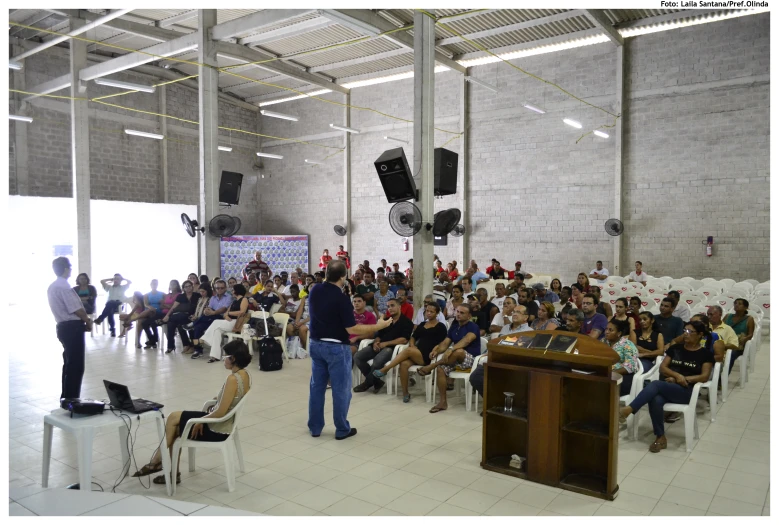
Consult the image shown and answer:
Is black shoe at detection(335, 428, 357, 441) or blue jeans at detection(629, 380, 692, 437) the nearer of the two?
blue jeans at detection(629, 380, 692, 437)

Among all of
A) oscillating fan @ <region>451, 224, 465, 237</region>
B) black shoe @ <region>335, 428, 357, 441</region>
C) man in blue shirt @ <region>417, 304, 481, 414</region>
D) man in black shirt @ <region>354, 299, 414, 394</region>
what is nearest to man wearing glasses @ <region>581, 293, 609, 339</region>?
man in blue shirt @ <region>417, 304, 481, 414</region>

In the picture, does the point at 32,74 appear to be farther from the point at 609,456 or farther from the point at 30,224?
the point at 609,456

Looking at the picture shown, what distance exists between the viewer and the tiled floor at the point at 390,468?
355 centimetres

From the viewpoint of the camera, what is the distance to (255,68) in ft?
51.5

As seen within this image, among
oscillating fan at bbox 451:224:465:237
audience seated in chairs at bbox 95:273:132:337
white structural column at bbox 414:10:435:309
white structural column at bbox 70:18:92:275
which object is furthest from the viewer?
oscillating fan at bbox 451:224:465:237

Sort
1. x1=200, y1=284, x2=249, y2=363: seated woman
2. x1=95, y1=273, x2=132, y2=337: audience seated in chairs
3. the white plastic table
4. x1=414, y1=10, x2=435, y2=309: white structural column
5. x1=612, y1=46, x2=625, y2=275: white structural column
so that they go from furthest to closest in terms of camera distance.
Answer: x1=612, y1=46, x2=625, y2=275: white structural column → x1=95, y1=273, x2=132, y2=337: audience seated in chairs → x1=414, y1=10, x2=435, y2=309: white structural column → x1=200, y1=284, x2=249, y2=363: seated woman → the white plastic table

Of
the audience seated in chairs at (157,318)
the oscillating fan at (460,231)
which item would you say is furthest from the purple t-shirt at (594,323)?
the oscillating fan at (460,231)

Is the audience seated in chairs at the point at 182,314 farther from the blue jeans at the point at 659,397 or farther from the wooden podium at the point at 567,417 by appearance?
the blue jeans at the point at 659,397

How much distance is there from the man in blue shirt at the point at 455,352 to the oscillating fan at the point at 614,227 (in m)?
8.38

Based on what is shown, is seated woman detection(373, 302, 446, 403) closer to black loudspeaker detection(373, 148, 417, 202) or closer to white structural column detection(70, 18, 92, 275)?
black loudspeaker detection(373, 148, 417, 202)

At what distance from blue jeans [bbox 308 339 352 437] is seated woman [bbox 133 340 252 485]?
2.65 ft

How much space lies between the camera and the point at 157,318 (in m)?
8.84

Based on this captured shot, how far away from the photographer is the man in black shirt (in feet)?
20.2

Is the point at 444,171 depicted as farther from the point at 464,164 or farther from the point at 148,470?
the point at 148,470
